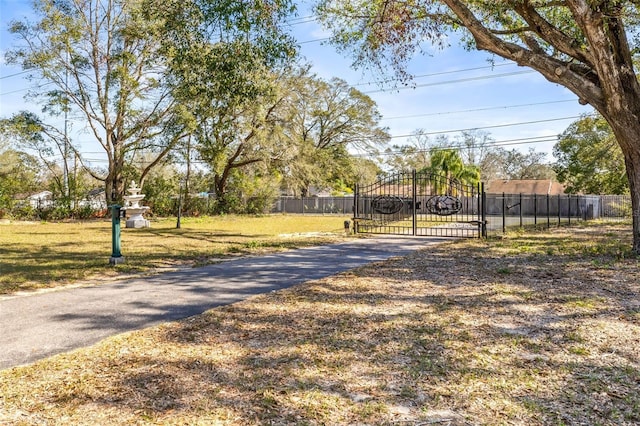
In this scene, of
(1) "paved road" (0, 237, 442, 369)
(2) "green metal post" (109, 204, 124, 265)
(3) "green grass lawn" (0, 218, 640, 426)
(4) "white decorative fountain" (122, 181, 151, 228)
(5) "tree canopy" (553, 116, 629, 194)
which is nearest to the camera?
(3) "green grass lawn" (0, 218, 640, 426)

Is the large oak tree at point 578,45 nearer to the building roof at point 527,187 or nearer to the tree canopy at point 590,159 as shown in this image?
the tree canopy at point 590,159

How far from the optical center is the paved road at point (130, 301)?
3.73 meters

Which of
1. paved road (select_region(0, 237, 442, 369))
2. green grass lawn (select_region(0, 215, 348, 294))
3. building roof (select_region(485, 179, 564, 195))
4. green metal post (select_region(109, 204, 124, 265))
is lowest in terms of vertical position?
paved road (select_region(0, 237, 442, 369))

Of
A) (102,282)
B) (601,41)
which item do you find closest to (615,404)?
(102,282)

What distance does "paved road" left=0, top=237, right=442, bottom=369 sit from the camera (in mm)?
3734

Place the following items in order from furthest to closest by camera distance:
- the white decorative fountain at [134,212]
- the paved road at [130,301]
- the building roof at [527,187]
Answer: the building roof at [527,187], the white decorative fountain at [134,212], the paved road at [130,301]

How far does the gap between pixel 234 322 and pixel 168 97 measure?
2021cm

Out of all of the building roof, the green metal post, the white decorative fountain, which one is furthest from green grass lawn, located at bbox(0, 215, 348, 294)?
the building roof

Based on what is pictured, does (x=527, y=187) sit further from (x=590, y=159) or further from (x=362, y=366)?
(x=362, y=366)

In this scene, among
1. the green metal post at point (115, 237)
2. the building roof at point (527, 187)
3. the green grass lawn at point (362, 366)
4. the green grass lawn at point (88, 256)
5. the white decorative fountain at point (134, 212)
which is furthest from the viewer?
the building roof at point (527, 187)

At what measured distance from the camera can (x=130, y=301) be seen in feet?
16.8

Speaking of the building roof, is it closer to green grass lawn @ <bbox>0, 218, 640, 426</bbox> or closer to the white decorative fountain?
the white decorative fountain

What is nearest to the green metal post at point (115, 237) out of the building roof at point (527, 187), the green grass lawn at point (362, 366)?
the green grass lawn at point (362, 366)

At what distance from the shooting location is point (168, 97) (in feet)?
72.4
